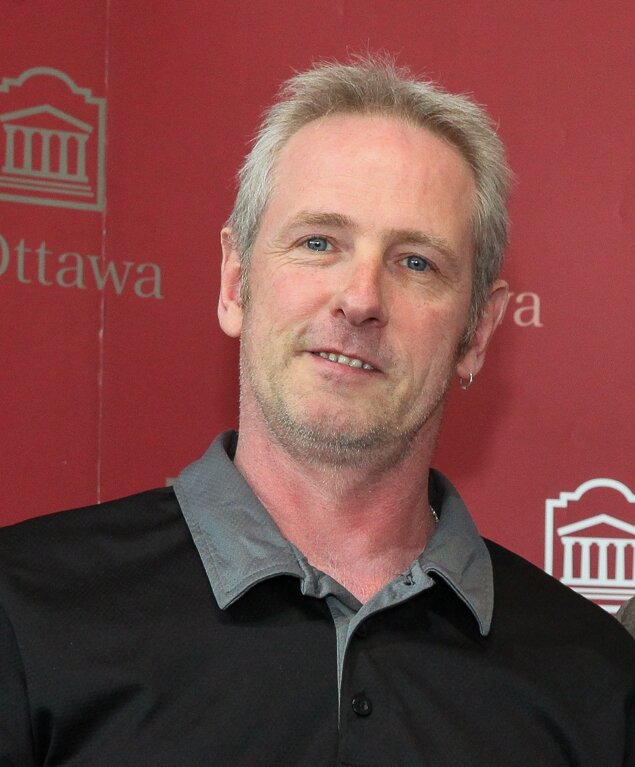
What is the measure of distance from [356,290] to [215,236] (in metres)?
0.66

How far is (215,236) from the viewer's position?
224 centimetres

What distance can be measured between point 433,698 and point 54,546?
49 centimetres

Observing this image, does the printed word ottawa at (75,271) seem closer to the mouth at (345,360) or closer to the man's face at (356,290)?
the man's face at (356,290)

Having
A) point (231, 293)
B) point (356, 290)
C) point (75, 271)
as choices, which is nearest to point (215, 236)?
point (75, 271)

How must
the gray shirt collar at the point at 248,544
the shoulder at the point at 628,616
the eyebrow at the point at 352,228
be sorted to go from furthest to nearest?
the shoulder at the point at 628,616 < the eyebrow at the point at 352,228 < the gray shirt collar at the point at 248,544

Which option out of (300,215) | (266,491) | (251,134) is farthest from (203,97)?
(266,491)

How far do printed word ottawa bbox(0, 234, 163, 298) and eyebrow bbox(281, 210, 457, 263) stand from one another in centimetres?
53

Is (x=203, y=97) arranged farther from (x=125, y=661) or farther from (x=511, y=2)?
(x=125, y=661)

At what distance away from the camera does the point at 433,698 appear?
1.58 meters

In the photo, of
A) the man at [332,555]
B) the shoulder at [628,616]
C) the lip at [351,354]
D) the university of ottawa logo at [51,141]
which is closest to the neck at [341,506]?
the man at [332,555]

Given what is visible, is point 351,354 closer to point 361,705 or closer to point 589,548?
point 361,705

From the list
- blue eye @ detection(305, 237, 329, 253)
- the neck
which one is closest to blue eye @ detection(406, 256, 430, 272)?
blue eye @ detection(305, 237, 329, 253)

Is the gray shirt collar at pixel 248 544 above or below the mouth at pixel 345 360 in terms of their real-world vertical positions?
below

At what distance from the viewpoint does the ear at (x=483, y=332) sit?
1.88 m
